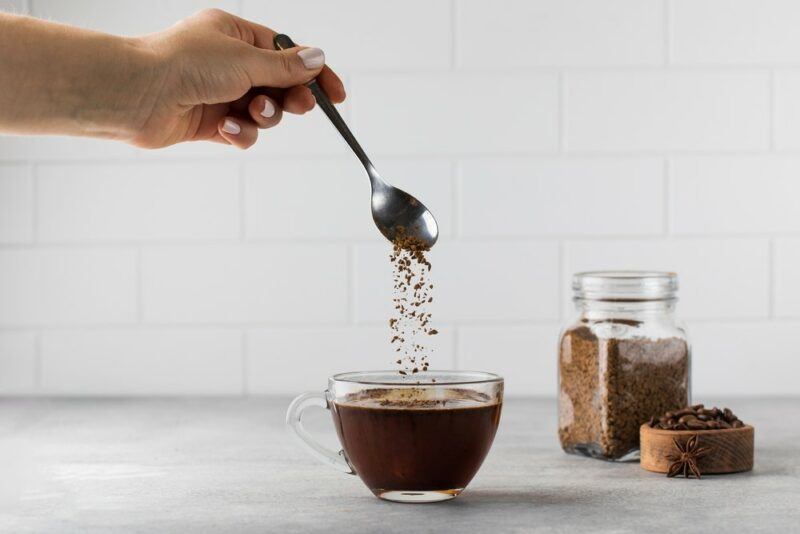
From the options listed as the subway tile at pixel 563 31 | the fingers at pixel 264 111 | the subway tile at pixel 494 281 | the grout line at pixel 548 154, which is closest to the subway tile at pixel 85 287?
the grout line at pixel 548 154

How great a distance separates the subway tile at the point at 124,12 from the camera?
1575mm

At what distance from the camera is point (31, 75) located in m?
0.92

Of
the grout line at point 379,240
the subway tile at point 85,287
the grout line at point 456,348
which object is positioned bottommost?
the grout line at point 456,348

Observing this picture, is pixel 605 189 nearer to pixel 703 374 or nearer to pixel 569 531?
pixel 703 374

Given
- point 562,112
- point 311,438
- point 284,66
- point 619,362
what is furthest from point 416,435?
point 562,112

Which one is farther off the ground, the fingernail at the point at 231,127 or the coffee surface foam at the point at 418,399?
the fingernail at the point at 231,127

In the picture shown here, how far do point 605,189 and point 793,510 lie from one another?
799 mm

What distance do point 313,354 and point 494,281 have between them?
0.31 metres

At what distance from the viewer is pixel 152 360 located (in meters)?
1.59

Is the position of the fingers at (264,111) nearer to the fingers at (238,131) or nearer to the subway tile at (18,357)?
the fingers at (238,131)

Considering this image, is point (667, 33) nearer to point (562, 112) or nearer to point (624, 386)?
point (562, 112)

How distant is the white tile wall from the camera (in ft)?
5.10

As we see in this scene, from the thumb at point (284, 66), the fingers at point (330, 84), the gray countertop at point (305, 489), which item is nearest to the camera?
the gray countertop at point (305, 489)

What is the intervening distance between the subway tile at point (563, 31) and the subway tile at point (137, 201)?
0.45 metres
